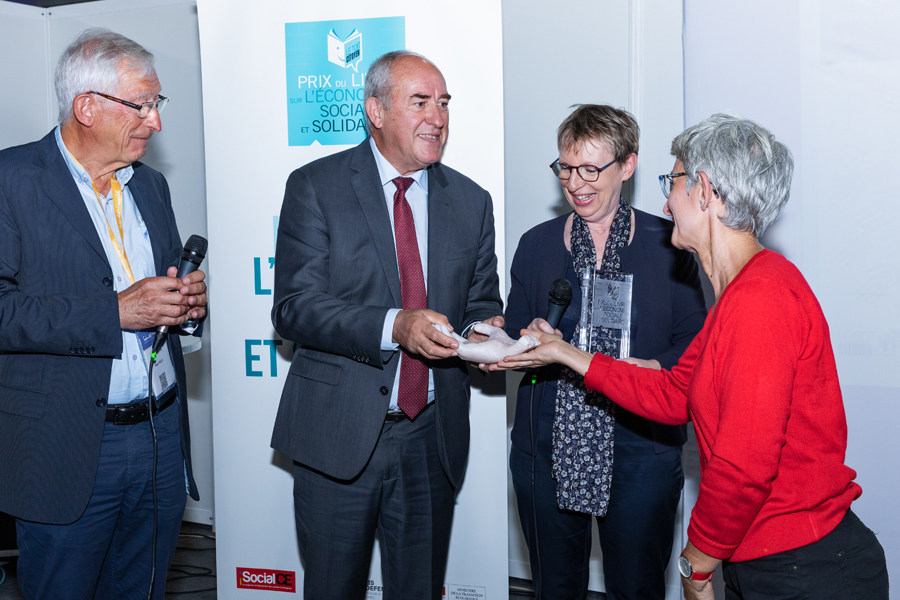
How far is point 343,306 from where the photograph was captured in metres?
2.08

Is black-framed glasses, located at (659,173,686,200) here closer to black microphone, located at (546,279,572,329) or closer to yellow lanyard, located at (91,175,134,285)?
black microphone, located at (546,279,572,329)

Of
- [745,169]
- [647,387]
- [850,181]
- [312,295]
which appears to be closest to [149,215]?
[312,295]

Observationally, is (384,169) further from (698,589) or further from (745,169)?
(698,589)

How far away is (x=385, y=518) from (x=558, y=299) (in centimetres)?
96

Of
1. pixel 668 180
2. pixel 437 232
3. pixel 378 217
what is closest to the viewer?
pixel 668 180

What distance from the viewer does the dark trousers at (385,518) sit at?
2170 millimetres

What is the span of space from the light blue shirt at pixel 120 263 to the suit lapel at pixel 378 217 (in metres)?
0.73

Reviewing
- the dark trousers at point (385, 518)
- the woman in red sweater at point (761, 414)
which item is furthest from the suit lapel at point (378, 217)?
the woman in red sweater at point (761, 414)

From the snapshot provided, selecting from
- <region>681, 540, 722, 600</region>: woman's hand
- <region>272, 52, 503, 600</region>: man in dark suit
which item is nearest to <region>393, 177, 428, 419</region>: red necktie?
<region>272, 52, 503, 600</region>: man in dark suit

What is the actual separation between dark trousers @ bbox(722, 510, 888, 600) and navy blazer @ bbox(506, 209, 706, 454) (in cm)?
74

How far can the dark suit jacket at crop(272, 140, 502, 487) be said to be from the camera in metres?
2.09

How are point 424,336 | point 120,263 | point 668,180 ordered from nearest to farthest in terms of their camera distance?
point 668,180, point 424,336, point 120,263

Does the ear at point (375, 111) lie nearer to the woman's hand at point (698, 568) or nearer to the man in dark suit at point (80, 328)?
the man in dark suit at point (80, 328)

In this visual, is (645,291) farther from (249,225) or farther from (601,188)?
(249,225)
